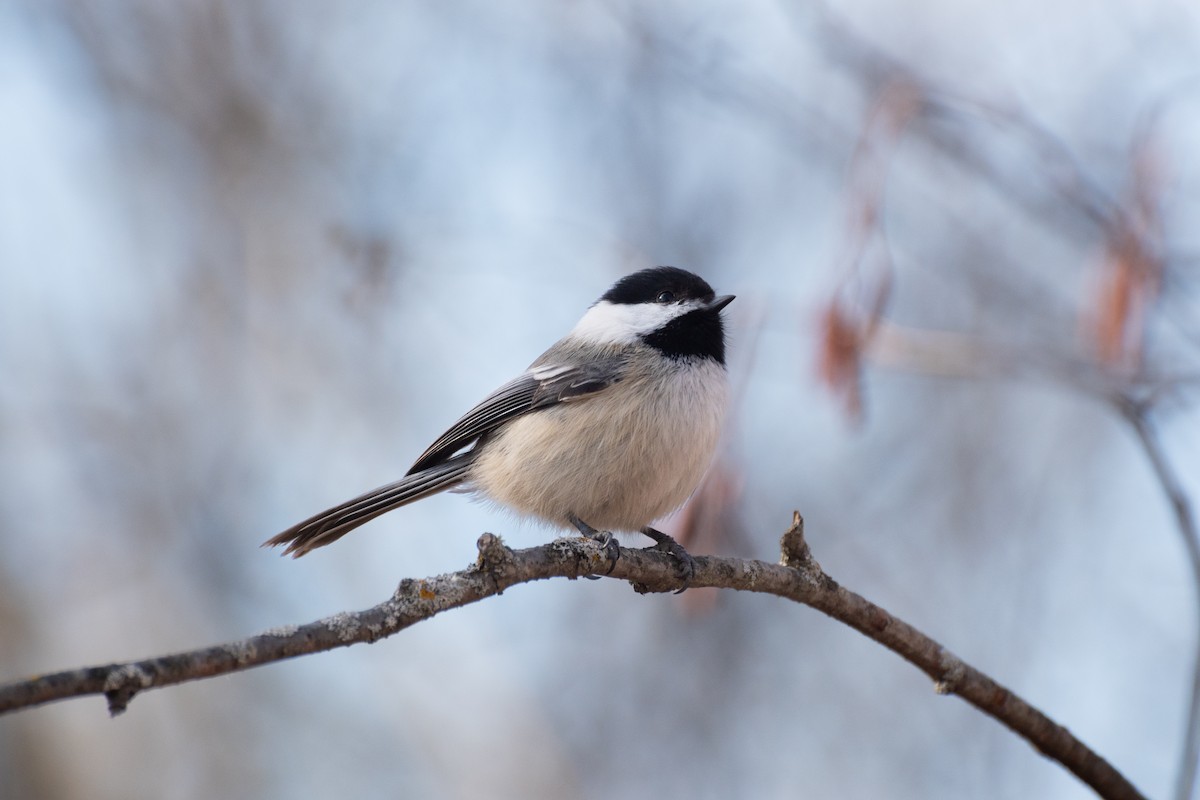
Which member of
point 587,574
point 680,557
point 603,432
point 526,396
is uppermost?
point 526,396

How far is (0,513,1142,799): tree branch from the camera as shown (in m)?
1.22

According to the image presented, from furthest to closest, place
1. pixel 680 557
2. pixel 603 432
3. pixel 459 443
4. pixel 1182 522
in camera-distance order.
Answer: pixel 459 443 < pixel 603 432 < pixel 680 557 < pixel 1182 522

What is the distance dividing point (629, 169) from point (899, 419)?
2.44m

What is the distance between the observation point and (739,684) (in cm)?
623

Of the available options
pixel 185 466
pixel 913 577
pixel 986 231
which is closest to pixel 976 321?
pixel 986 231

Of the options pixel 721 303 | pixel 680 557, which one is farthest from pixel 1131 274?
pixel 680 557

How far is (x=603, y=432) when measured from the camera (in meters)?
3.09

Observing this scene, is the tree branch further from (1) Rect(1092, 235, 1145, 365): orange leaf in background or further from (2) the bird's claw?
(1) Rect(1092, 235, 1145, 365): orange leaf in background

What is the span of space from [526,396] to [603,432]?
425 millimetres

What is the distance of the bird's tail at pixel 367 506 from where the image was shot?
9.67ft

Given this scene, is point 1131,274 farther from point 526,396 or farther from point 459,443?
point 459,443

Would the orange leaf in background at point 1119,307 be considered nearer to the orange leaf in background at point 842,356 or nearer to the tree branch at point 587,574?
the orange leaf in background at point 842,356

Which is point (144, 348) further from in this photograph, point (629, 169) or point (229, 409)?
point (629, 169)

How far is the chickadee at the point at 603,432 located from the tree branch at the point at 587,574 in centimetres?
53
